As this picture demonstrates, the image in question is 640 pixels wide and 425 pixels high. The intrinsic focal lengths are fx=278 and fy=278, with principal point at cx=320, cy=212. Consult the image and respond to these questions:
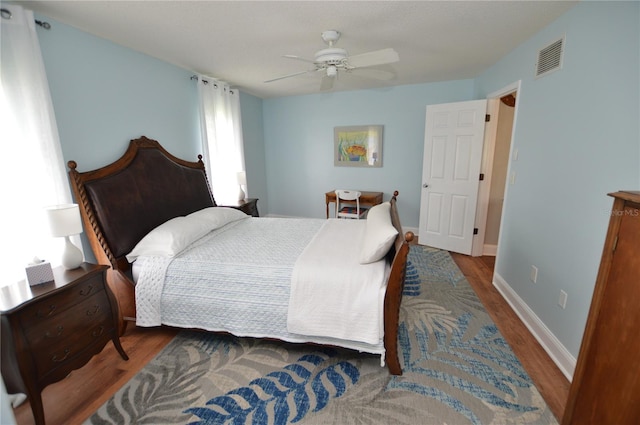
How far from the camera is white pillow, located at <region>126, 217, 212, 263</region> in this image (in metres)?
2.16

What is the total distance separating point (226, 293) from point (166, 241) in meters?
0.68

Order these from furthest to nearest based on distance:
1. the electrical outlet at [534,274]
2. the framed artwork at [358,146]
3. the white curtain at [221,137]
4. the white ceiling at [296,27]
Answer: 1. the framed artwork at [358,146]
2. the white curtain at [221,137]
3. the electrical outlet at [534,274]
4. the white ceiling at [296,27]

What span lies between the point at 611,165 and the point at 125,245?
3364 mm

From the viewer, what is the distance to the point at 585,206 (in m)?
1.75

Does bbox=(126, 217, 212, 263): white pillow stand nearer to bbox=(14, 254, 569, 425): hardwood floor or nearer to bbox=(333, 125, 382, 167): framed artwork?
bbox=(14, 254, 569, 425): hardwood floor

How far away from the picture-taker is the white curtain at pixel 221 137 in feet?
11.5

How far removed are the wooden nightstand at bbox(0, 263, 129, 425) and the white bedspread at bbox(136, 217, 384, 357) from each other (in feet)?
0.95

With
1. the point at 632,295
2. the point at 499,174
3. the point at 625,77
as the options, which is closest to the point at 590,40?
the point at 625,77

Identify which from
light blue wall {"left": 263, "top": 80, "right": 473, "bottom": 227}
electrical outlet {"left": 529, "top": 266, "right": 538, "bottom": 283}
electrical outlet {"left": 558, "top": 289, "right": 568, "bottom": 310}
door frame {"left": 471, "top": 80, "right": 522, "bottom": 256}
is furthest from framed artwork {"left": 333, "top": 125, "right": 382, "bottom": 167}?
electrical outlet {"left": 558, "top": 289, "right": 568, "bottom": 310}

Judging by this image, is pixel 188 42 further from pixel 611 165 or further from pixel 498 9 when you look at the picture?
pixel 611 165

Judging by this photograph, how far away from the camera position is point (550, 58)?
2152 mm

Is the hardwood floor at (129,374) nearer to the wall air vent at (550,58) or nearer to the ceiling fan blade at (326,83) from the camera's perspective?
the wall air vent at (550,58)

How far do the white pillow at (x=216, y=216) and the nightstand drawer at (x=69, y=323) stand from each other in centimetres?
102

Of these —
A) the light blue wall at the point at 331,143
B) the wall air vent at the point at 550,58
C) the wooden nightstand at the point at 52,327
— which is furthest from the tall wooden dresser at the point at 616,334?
the light blue wall at the point at 331,143
